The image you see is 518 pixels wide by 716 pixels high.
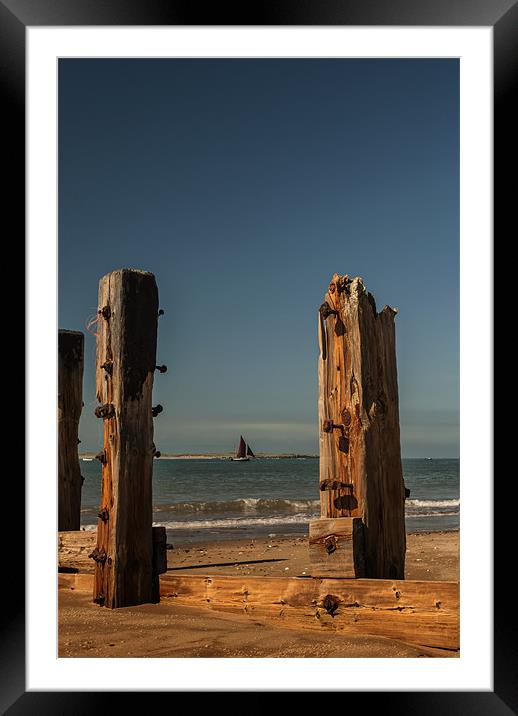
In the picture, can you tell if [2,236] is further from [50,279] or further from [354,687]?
[354,687]

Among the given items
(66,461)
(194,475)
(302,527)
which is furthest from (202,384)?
(66,461)

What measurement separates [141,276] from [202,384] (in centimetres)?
3164

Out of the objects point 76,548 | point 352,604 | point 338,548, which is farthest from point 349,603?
point 76,548

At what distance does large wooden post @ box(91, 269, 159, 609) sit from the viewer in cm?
548

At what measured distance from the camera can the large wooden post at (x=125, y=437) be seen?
548cm

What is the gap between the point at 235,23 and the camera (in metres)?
3.37

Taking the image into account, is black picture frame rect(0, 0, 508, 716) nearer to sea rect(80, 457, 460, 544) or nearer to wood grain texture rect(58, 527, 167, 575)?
wood grain texture rect(58, 527, 167, 575)

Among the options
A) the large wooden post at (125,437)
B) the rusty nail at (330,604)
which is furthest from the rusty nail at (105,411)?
the rusty nail at (330,604)

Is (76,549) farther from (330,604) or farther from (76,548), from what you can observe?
(330,604)

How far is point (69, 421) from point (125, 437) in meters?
1.92

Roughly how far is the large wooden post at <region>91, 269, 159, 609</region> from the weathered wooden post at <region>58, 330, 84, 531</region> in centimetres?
168

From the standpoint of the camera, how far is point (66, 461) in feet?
23.8

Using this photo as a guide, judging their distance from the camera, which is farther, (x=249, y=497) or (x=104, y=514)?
(x=249, y=497)

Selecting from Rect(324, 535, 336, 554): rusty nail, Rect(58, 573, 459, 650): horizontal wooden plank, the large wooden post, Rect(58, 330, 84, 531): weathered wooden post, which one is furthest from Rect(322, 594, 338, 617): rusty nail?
Rect(58, 330, 84, 531): weathered wooden post
